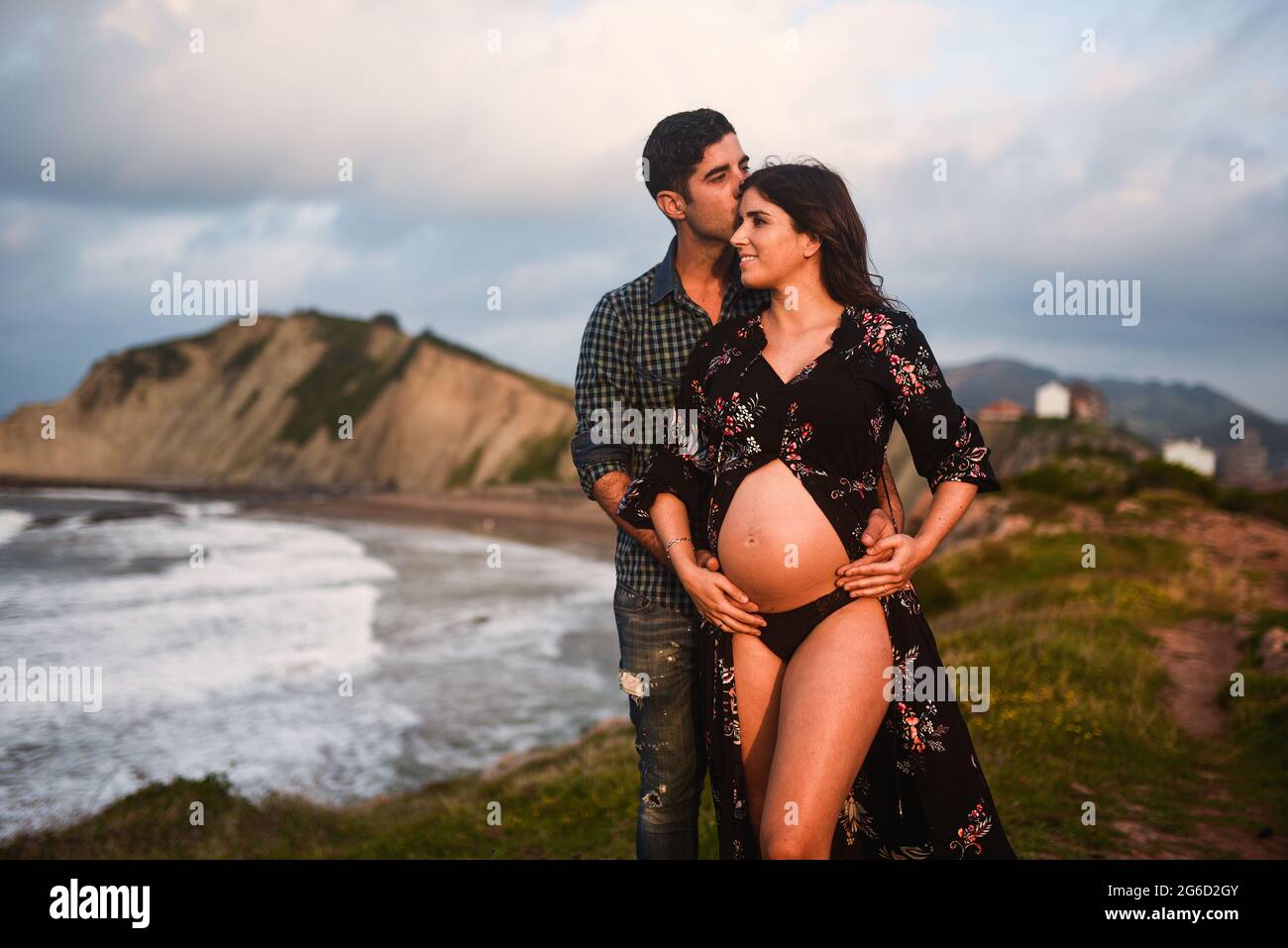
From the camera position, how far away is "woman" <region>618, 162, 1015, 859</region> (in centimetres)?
287

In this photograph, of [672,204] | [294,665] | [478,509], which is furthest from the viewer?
[478,509]

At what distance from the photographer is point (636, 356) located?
12.4ft

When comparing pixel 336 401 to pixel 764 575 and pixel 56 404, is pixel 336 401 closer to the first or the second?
pixel 56 404

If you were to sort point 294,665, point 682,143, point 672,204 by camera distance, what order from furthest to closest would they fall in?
1. point 294,665
2. point 672,204
3. point 682,143

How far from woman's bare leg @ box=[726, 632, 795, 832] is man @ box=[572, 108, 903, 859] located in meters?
0.50

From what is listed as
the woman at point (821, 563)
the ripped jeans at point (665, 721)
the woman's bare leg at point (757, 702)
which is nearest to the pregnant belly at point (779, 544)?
the woman at point (821, 563)

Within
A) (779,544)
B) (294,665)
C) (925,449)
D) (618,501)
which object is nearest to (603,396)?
(618,501)

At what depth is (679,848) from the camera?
3631 mm

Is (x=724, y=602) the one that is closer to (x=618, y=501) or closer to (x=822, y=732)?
(x=822, y=732)

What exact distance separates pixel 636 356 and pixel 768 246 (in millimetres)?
823

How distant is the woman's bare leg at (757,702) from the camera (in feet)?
10.1

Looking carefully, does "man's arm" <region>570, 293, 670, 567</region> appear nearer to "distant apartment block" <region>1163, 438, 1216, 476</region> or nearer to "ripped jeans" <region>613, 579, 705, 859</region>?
"ripped jeans" <region>613, 579, 705, 859</region>

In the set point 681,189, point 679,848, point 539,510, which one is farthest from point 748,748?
point 539,510
